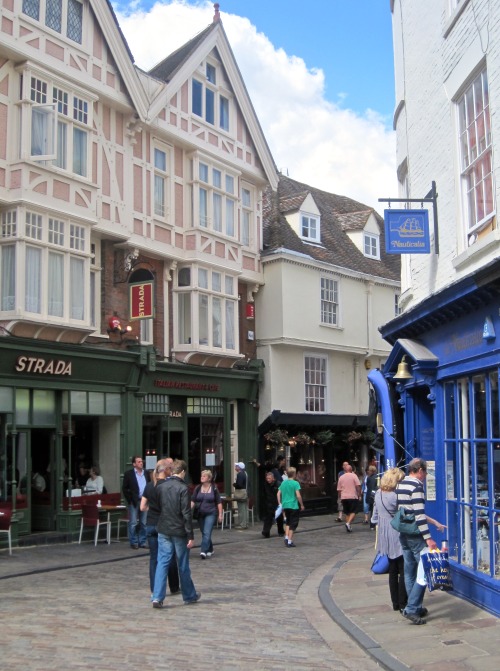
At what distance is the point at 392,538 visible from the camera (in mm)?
10008

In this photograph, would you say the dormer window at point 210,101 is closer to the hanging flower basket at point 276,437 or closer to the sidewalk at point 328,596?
the hanging flower basket at point 276,437

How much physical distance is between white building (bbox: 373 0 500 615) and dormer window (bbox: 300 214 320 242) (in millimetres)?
14479

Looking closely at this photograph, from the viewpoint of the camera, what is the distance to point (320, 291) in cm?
2767

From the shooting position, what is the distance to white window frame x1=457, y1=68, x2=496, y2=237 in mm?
10555

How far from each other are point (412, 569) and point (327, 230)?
73.2 ft

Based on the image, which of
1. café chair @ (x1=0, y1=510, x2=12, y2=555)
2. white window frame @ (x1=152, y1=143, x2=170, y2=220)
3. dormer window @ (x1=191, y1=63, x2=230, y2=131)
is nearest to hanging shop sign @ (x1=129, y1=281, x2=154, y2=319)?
white window frame @ (x1=152, y1=143, x2=170, y2=220)

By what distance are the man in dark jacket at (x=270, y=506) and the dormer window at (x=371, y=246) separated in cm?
1368

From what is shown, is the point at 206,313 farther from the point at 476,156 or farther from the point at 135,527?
the point at 476,156

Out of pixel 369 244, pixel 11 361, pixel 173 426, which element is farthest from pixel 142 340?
pixel 369 244

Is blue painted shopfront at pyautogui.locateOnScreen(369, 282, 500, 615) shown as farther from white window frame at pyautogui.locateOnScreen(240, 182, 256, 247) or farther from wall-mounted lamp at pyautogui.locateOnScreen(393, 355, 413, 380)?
white window frame at pyautogui.locateOnScreen(240, 182, 256, 247)

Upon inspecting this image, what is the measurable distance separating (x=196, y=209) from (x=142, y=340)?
4.05 metres

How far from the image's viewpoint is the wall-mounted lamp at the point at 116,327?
2031 cm

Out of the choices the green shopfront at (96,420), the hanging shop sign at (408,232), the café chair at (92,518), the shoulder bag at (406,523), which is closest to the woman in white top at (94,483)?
the green shopfront at (96,420)

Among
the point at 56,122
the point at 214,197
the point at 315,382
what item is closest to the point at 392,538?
the point at 56,122
